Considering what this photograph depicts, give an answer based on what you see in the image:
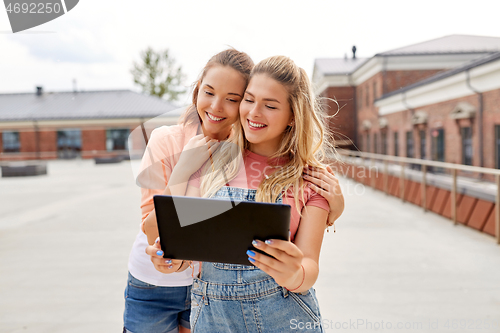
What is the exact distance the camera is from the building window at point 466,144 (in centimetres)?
870

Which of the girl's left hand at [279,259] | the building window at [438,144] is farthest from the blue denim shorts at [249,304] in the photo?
the building window at [438,144]

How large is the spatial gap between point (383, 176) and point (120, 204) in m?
5.31

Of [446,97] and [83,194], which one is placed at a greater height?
[446,97]

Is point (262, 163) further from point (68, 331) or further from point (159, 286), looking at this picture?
point (68, 331)

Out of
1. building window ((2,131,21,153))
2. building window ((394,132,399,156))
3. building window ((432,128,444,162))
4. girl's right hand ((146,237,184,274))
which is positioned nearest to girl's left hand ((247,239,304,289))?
girl's right hand ((146,237,184,274))

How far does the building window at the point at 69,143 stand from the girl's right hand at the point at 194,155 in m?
19.8

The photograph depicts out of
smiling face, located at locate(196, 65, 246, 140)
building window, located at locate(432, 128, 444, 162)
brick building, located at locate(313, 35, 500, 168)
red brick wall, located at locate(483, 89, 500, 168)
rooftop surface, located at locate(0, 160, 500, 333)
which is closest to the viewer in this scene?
smiling face, located at locate(196, 65, 246, 140)

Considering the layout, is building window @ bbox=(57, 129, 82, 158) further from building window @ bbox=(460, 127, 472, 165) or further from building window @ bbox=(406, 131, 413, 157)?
building window @ bbox=(460, 127, 472, 165)

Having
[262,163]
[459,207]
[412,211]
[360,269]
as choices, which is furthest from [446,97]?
[262,163]

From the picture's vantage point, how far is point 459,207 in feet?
15.8

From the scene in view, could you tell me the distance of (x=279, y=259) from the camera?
0.82 metres

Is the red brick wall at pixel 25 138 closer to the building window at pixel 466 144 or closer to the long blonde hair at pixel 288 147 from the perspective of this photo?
the long blonde hair at pixel 288 147

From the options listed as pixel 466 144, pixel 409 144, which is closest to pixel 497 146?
pixel 466 144

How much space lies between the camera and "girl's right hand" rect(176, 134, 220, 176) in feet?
3.24
